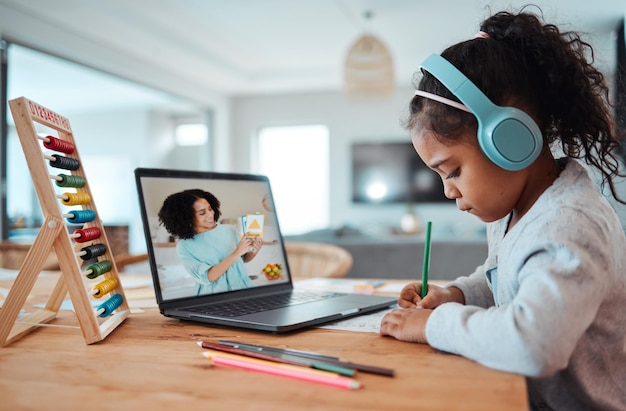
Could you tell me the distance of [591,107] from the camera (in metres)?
0.79

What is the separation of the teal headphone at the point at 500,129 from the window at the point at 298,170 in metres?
6.73

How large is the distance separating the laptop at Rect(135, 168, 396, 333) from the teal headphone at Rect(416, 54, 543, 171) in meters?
0.35

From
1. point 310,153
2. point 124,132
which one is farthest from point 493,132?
point 124,132

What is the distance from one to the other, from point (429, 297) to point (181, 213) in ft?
1.49

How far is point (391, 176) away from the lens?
7.14 metres

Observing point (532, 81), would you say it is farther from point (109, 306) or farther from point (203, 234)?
point (109, 306)

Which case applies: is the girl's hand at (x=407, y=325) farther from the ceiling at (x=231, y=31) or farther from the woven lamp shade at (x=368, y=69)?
the woven lamp shade at (x=368, y=69)

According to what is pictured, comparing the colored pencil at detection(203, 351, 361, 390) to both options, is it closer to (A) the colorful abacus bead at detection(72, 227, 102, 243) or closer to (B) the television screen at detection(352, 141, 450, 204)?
(A) the colorful abacus bead at detection(72, 227, 102, 243)

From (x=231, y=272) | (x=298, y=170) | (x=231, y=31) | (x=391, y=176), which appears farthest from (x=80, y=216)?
(x=298, y=170)

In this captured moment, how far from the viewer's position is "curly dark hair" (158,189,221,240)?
972 mm

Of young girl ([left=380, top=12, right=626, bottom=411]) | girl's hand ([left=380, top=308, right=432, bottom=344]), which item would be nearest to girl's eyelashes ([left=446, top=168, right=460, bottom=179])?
young girl ([left=380, top=12, right=626, bottom=411])

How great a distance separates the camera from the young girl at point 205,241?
0.98 m

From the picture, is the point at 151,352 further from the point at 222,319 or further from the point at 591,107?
the point at 591,107

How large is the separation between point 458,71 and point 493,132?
0.09 metres
